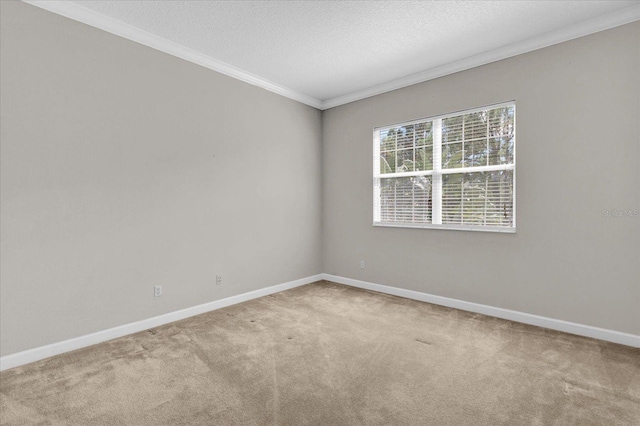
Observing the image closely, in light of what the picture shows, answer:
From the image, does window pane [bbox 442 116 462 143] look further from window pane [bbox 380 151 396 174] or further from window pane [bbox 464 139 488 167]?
window pane [bbox 380 151 396 174]

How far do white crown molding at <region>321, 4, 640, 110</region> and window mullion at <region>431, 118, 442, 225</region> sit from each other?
1.98ft

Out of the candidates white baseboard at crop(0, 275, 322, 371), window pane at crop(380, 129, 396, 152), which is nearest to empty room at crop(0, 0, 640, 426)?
white baseboard at crop(0, 275, 322, 371)

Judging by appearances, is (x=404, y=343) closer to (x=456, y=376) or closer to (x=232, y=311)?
(x=456, y=376)

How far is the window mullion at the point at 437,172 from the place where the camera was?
158 inches

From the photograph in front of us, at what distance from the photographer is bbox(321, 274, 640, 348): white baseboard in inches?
112

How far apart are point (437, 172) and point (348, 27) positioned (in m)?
2.02

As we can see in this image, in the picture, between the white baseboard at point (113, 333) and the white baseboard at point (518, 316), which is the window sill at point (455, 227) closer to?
the white baseboard at point (518, 316)

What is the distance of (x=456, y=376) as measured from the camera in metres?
2.28

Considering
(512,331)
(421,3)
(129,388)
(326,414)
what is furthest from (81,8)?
(512,331)

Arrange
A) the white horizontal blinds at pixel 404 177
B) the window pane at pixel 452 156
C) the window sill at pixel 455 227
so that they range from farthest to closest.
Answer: the white horizontal blinds at pixel 404 177 < the window pane at pixel 452 156 < the window sill at pixel 455 227

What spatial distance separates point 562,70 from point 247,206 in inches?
147

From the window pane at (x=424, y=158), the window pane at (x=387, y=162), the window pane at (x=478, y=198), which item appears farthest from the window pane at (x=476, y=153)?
the window pane at (x=387, y=162)

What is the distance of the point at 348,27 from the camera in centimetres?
304

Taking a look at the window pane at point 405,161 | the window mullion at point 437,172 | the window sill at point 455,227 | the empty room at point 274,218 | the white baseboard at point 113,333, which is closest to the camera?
the empty room at point 274,218
